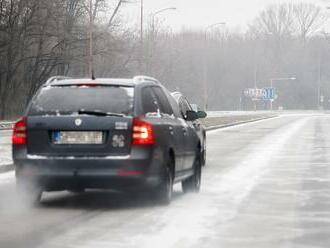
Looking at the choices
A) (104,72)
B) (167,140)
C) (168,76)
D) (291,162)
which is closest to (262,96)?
(168,76)

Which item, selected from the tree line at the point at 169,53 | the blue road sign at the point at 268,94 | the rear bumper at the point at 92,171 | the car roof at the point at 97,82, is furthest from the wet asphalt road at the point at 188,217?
the blue road sign at the point at 268,94

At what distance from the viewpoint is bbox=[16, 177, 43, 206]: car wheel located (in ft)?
33.8

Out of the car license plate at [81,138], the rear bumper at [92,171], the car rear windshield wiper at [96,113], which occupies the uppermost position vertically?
the car rear windshield wiper at [96,113]

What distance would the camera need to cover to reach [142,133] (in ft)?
33.4

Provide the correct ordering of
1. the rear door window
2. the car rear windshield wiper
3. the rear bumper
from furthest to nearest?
the rear door window < the car rear windshield wiper < the rear bumper

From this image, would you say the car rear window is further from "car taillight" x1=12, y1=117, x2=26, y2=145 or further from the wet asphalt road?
the wet asphalt road

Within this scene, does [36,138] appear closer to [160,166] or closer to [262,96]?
[160,166]

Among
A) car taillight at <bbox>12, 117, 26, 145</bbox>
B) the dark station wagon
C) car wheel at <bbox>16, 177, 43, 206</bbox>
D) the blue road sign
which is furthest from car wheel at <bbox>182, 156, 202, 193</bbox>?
the blue road sign

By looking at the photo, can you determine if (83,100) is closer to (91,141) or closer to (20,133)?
(91,141)

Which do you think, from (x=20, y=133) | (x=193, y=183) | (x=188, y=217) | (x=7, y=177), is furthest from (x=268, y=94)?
(x=188, y=217)

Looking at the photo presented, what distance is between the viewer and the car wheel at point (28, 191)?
10.3 metres

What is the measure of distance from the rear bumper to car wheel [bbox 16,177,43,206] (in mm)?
84

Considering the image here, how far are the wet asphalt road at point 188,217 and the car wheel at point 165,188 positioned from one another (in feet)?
0.43

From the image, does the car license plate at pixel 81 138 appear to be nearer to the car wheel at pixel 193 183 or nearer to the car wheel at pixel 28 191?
the car wheel at pixel 28 191
